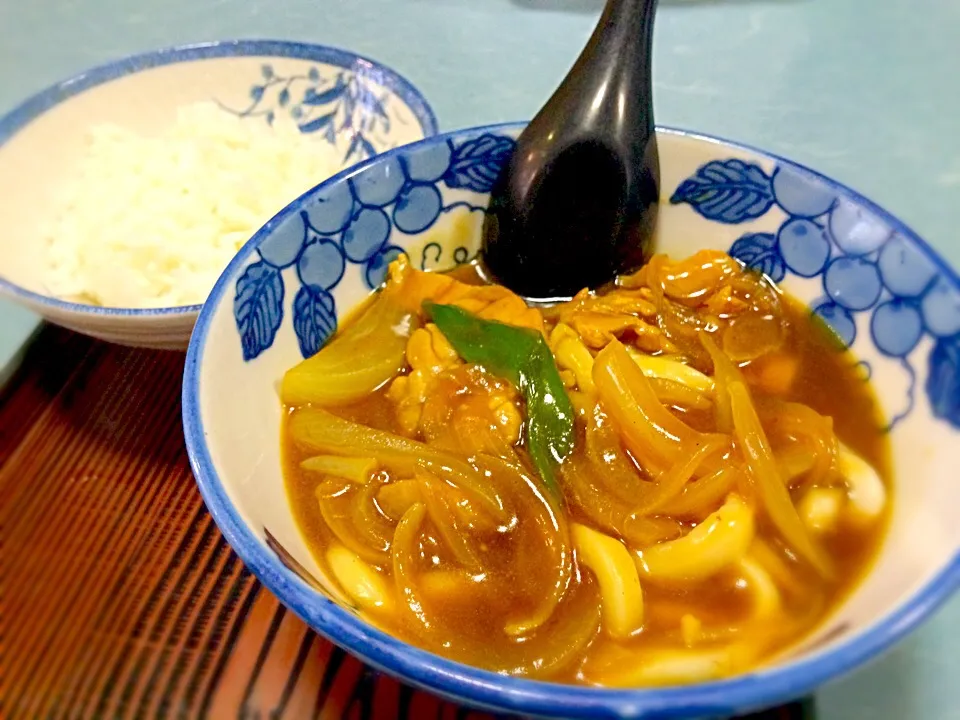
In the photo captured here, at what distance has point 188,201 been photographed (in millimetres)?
1516

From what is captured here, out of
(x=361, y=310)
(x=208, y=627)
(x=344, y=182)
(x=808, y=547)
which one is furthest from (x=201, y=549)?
(x=808, y=547)

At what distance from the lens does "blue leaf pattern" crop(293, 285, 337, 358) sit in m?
1.10

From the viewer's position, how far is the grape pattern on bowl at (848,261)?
36.9 inches

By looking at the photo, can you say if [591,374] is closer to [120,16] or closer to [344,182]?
[344,182]

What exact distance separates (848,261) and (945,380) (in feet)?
0.77

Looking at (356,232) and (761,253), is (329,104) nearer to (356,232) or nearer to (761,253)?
(356,232)

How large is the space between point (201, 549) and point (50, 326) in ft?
2.05

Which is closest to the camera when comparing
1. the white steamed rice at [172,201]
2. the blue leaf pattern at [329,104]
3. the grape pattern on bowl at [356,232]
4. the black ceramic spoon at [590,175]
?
the grape pattern on bowl at [356,232]

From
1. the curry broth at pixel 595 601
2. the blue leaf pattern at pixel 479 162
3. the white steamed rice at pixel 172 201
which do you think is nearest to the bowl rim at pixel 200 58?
the white steamed rice at pixel 172 201

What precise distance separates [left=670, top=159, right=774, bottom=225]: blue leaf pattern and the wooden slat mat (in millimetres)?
717

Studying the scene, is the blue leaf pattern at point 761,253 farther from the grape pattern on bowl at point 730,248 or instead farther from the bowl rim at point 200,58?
the bowl rim at point 200,58

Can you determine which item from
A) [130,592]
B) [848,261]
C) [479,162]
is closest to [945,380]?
[848,261]

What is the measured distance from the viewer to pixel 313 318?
113 cm

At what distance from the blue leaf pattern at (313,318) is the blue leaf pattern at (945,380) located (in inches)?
32.6
